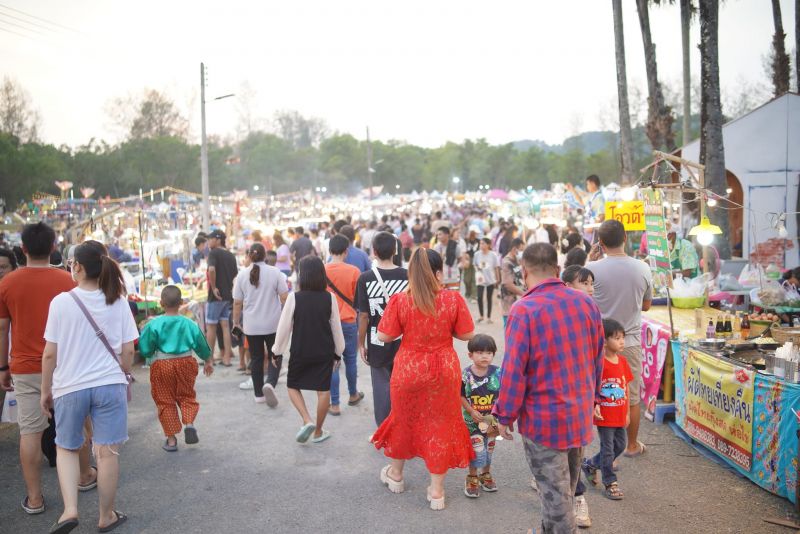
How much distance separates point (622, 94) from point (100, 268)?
1494 cm

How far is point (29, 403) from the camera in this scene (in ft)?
14.2

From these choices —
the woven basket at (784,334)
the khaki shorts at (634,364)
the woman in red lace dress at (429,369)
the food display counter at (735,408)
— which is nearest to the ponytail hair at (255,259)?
the woman in red lace dress at (429,369)

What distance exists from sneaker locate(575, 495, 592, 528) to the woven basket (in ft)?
8.96

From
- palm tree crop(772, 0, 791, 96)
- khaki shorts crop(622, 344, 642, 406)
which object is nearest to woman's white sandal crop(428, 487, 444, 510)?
khaki shorts crop(622, 344, 642, 406)

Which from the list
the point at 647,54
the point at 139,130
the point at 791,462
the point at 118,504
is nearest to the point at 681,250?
the point at 791,462

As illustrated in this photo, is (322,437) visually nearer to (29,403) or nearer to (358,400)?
(358,400)

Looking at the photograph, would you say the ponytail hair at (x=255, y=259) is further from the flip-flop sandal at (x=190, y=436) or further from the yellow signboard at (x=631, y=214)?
the yellow signboard at (x=631, y=214)

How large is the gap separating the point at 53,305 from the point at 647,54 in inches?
671

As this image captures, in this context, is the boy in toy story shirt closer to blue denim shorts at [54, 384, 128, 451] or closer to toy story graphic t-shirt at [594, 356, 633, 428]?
toy story graphic t-shirt at [594, 356, 633, 428]

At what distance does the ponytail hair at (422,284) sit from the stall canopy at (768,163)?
39.2 feet

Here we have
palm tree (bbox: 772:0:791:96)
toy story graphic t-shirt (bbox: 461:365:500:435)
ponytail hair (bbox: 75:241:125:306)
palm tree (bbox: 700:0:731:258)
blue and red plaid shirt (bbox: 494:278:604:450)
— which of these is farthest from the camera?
palm tree (bbox: 772:0:791:96)

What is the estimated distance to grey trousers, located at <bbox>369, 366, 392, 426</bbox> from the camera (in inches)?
206

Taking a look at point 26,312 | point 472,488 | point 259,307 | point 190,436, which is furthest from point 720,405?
point 26,312

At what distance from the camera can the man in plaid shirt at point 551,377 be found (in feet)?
9.99
